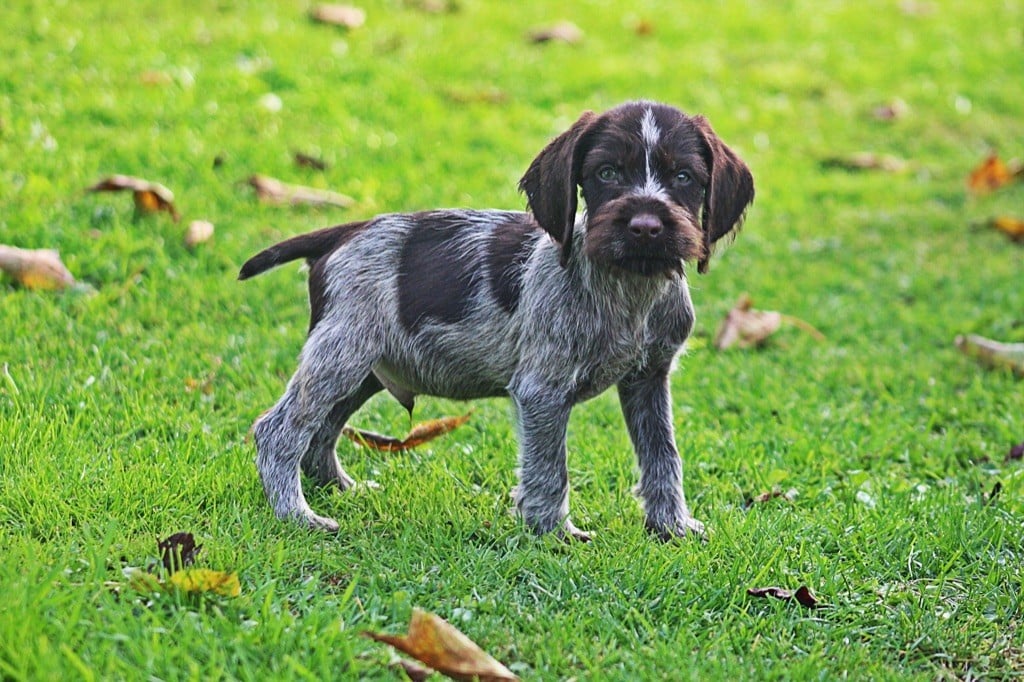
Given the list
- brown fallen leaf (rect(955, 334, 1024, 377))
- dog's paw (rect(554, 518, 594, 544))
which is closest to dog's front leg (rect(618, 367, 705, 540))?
dog's paw (rect(554, 518, 594, 544))

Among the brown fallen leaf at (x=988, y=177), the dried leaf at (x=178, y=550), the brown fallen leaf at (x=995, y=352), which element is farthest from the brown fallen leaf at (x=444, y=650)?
the brown fallen leaf at (x=988, y=177)

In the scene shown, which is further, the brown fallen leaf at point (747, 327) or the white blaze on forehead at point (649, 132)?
the brown fallen leaf at point (747, 327)

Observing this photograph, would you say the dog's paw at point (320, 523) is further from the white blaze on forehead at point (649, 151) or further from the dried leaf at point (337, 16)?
the dried leaf at point (337, 16)

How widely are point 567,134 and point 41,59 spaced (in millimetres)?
6142

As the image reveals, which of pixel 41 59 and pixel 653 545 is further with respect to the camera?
pixel 41 59

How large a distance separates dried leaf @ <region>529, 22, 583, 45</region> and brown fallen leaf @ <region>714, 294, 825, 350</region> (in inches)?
210

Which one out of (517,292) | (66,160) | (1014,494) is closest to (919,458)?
(1014,494)

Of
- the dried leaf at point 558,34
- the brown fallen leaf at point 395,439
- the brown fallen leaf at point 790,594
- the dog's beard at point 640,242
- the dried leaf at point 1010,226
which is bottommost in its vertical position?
the dried leaf at point 1010,226

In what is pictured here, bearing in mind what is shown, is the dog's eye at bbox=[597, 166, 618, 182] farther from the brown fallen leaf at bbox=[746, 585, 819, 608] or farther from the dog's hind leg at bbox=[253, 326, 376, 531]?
the brown fallen leaf at bbox=[746, 585, 819, 608]

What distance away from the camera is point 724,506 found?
5242 mm

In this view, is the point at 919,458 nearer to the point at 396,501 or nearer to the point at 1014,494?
the point at 1014,494

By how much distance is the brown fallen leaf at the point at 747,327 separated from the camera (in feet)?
23.9

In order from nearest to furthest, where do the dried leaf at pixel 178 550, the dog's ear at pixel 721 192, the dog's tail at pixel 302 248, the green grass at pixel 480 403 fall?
1. the green grass at pixel 480 403
2. the dried leaf at pixel 178 550
3. the dog's ear at pixel 721 192
4. the dog's tail at pixel 302 248

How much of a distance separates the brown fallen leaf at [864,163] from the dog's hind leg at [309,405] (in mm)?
7030
